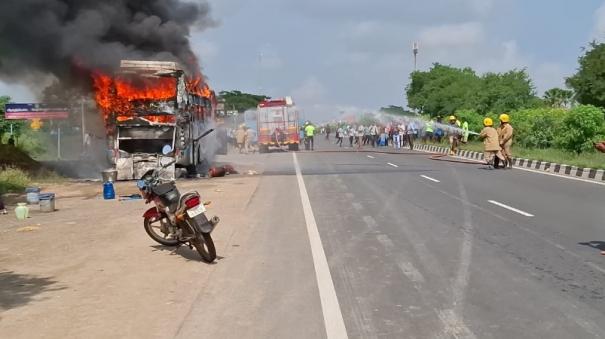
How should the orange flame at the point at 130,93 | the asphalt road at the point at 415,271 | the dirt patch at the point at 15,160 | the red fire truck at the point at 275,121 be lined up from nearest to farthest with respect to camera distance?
the asphalt road at the point at 415,271 < the orange flame at the point at 130,93 < the dirt patch at the point at 15,160 < the red fire truck at the point at 275,121

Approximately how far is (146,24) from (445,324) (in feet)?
62.8

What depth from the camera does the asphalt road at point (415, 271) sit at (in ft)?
16.8

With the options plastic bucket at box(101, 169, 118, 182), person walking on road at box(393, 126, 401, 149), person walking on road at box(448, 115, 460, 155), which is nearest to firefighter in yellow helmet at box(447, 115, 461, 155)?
person walking on road at box(448, 115, 460, 155)

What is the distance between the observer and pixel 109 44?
821 inches

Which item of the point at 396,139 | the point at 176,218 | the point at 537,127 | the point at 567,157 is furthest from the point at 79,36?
the point at 396,139

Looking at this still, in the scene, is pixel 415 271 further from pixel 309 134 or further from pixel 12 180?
pixel 309 134

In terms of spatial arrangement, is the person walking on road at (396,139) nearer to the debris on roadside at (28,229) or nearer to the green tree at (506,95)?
the green tree at (506,95)

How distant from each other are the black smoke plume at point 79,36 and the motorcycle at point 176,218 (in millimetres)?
12456

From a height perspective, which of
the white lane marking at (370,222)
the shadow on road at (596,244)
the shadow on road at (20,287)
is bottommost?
the shadow on road at (20,287)

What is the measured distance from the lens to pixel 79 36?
1997 centimetres

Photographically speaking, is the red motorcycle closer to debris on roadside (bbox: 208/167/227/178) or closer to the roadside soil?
the roadside soil

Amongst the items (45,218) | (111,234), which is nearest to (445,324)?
(111,234)

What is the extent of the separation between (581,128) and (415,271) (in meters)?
19.2

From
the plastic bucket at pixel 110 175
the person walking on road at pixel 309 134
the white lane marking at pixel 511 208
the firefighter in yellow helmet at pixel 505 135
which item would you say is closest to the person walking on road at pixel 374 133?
the person walking on road at pixel 309 134
